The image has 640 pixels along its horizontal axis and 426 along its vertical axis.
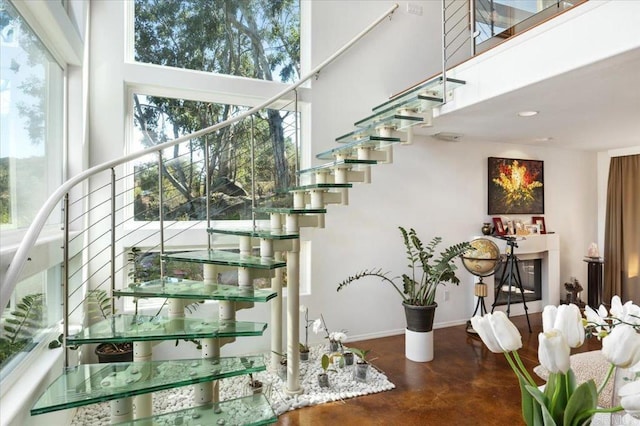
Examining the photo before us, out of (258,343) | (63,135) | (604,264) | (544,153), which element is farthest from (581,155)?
(63,135)

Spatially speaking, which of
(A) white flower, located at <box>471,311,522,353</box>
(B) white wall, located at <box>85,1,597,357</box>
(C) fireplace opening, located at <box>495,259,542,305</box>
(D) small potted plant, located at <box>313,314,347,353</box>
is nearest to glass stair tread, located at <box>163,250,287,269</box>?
(D) small potted plant, located at <box>313,314,347,353</box>

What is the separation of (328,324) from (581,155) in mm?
4481

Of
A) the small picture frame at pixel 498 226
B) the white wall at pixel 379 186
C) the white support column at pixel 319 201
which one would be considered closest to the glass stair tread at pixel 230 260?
the white support column at pixel 319 201

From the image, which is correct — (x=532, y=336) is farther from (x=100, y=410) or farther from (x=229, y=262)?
(x=100, y=410)

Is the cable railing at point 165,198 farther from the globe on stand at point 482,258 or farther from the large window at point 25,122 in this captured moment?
the globe on stand at point 482,258

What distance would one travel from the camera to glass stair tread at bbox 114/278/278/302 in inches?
80.7

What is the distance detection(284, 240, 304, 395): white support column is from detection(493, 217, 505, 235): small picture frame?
2.99 meters

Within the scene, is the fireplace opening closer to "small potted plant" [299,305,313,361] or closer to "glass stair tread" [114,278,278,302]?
"small potted plant" [299,305,313,361]

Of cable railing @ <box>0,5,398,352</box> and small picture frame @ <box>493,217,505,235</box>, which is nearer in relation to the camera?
cable railing @ <box>0,5,398,352</box>

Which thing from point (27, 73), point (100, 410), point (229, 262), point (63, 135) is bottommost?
point (100, 410)

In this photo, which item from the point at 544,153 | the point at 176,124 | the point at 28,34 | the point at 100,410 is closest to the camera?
the point at 28,34

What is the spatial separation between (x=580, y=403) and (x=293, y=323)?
2.15 metres

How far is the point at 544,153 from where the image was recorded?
5027 millimetres

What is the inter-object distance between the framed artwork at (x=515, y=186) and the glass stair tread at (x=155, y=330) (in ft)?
12.3
